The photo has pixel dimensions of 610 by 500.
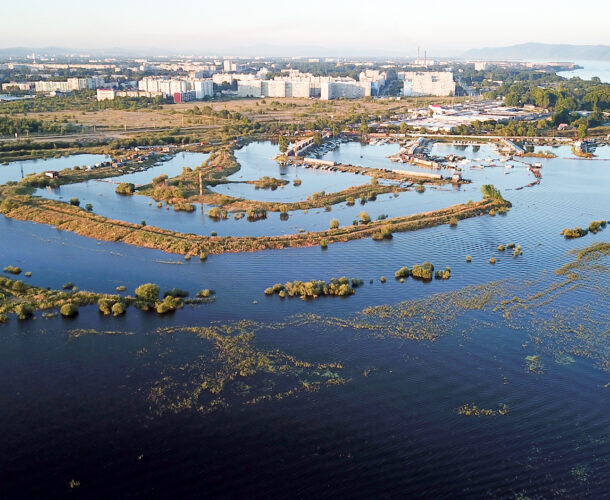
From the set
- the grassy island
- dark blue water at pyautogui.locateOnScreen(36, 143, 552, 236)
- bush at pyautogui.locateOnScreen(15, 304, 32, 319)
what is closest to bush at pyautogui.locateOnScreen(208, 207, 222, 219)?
dark blue water at pyautogui.locateOnScreen(36, 143, 552, 236)

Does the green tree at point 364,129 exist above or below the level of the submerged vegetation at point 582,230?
above

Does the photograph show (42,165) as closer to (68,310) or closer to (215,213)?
(215,213)

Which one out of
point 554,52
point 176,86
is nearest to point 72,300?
point 176,86

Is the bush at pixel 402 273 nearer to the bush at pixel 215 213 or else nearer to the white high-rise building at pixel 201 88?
the bush at pixel 215 213

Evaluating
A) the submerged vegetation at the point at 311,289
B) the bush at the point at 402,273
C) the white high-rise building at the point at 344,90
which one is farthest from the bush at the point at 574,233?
the white high-rise building at the point at 344,90

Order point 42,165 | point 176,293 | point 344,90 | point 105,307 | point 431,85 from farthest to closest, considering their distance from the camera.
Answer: point 431,85 < point 344,90 < point 42,165 < point 176,293 < point 105,307

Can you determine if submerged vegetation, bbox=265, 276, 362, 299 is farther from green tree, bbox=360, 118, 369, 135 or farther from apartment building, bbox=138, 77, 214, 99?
apartment building, bbox=138, 77, 214, 99

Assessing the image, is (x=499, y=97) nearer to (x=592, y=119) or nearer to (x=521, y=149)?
(x=592, y=119)
